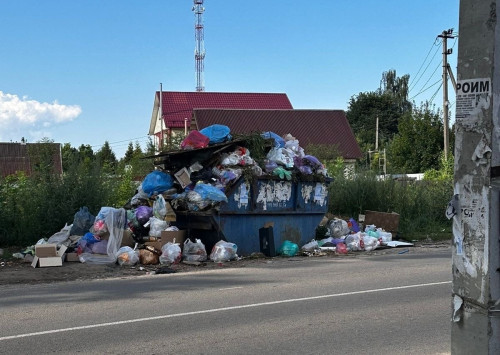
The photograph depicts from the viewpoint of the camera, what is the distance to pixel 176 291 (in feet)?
28.7

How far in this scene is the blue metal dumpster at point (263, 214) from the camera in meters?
12.8

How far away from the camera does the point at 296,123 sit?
45812 millimetres

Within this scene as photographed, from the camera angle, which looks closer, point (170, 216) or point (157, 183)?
point (170, 216)

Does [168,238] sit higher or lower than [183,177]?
lower

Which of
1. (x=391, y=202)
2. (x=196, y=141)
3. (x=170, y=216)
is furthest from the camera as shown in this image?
(x=391, y=202)

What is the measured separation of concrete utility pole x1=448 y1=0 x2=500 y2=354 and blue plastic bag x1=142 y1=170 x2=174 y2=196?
10887 mm

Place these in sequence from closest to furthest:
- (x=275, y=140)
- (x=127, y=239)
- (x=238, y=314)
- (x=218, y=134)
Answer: (x=238, y=314), (x=127, y=239), (x=218, y=134), (x=275, y=140)

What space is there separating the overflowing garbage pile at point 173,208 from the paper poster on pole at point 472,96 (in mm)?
9360

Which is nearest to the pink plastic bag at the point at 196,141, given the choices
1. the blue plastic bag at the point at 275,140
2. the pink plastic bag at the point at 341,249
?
the blue plastic bag at the point at 275,140

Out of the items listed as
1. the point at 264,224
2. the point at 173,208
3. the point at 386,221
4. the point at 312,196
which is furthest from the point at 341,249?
the point at 173,208

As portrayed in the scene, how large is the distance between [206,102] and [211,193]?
41.5 m

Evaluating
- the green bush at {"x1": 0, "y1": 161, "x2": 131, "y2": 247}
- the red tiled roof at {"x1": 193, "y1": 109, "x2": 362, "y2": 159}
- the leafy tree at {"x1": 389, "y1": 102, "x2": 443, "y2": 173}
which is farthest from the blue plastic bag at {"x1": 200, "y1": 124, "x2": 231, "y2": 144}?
the leafy tree at {"x1": 389, "y1": 102, "x2": 443, "y2": 173}

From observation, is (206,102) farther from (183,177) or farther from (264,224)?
(264,224)

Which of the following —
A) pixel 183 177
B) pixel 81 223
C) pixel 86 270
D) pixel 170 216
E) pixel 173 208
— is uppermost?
pixel 183 177
